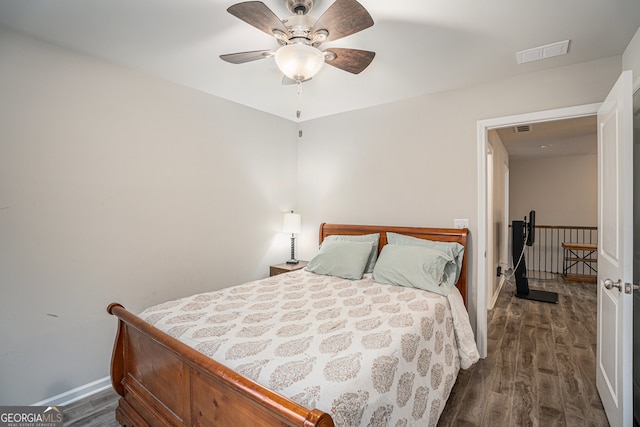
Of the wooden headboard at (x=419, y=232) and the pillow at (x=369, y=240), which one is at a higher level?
the wooden headboard at (x=419, y=232)

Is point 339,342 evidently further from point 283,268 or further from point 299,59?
point 283,268

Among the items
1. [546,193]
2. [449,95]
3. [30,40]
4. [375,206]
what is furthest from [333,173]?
[546,193]

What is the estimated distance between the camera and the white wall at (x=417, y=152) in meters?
2.57

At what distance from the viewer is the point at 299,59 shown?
1.71 meters

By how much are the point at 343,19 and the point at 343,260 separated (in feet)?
A: 6.56

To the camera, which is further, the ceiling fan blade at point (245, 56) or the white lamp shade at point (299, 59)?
the ceiling fan blade at point (245, 56)

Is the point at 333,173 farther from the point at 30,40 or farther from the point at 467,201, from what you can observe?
the point at 30,40

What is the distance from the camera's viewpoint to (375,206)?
11.5ft

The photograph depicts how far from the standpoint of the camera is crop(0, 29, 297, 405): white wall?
2.07 m

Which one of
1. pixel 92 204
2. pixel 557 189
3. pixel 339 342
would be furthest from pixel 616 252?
pixel 557 189

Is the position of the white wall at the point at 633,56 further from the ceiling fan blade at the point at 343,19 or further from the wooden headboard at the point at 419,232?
the ceiling fan blade at the point at 343,19

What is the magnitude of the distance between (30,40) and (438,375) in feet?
11.3

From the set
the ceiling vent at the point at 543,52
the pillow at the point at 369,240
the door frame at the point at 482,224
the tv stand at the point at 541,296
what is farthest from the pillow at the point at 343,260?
the tv stand at the point at 541,296

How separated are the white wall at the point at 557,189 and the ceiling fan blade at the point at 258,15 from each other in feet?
23.7
